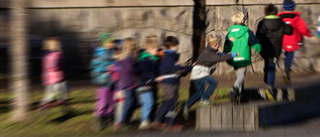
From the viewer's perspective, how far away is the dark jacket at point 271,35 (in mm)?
9336

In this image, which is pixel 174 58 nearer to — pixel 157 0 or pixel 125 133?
pixel 125 133

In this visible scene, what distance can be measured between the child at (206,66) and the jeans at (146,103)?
0.68 meters

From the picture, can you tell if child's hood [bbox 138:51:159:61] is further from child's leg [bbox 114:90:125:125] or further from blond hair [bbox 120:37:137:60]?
child's leg [bbox 114:90:125:125]

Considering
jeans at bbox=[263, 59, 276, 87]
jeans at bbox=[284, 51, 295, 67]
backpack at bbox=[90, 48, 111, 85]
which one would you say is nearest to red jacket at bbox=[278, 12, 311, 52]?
jeans at bbox=[284, 51, 295, 67]

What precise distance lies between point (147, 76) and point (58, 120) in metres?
1.82

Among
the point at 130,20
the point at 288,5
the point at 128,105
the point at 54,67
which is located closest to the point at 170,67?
the point at 128,105

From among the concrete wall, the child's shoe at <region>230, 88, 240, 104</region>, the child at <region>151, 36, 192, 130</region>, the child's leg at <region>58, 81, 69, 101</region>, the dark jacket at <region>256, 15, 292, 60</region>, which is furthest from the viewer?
the concrete wall

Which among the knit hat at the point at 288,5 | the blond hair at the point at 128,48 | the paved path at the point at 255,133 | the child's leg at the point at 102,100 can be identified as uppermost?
the knit hat at the point at 288,5

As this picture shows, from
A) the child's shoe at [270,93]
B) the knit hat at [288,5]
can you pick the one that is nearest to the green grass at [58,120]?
the child's shoe at [270,93]

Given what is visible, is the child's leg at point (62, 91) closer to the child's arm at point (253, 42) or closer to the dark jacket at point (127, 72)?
the dark jacket at point (127, 72)

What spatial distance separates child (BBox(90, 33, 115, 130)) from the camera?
8172 millimetres

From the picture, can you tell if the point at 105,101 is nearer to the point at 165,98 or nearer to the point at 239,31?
the point at 165,98

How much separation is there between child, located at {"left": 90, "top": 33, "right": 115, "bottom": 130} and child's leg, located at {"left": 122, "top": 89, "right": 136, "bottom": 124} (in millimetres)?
332

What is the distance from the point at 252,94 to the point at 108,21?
536 cm
